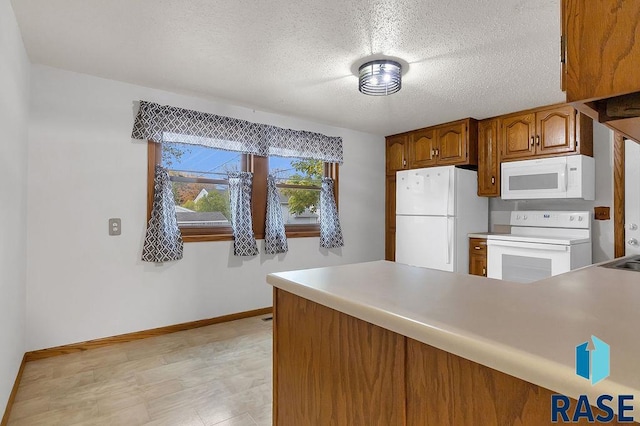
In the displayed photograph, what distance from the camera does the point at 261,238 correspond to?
363 cm

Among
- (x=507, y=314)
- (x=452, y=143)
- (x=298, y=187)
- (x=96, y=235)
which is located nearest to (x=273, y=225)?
(x=298, y=187)

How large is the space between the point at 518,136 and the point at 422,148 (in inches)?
42.2

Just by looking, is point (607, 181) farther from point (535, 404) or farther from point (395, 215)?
point (535, 404)

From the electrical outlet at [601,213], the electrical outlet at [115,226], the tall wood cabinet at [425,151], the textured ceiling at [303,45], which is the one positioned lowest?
the electrical outlet at [115,226]

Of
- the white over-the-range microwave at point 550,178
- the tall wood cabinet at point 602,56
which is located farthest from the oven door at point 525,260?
the tall wood cabinet at point 602,56

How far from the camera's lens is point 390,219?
A: 474cm

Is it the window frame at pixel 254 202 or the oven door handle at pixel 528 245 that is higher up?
the window frame at pixel 254 202

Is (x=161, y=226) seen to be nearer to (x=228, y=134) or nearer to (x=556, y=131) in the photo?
(x=228, y=134)

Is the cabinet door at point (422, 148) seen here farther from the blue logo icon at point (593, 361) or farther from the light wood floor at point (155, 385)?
the blue logo icon at point (593, 361)

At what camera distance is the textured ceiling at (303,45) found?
6.00 ft

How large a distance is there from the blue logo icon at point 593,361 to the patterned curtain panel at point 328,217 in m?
3.49

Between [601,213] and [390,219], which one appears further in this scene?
[390,219]

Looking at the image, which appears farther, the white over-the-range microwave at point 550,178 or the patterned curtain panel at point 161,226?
the white over-the-range microwave at point 550,178

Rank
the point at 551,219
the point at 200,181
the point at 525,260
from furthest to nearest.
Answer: the point at 551,219
the point at 200,181
the point at 525,260
